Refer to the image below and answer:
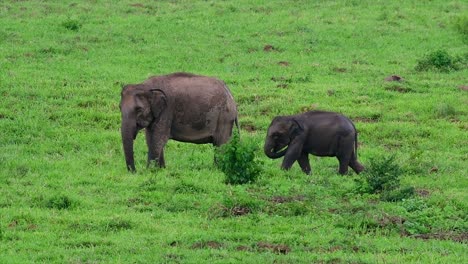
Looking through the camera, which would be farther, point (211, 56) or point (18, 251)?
point (211, 56)

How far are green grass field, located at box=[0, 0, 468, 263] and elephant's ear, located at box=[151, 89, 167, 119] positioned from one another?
2.92 feet

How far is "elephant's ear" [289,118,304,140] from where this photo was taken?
17547 mm

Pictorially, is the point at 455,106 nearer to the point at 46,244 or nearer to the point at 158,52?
the point at 158,52

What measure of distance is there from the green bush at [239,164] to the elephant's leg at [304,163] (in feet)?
5.81

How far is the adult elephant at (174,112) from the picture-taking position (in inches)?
669

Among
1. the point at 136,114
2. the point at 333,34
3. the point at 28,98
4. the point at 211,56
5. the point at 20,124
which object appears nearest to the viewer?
the point at 136,114

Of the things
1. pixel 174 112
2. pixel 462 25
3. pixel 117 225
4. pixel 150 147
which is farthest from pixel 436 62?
pixel 117 225

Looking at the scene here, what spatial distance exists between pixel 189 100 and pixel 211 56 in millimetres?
9684

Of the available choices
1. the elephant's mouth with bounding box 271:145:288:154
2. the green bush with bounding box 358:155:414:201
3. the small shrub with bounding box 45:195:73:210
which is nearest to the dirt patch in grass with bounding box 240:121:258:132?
the elephant's mouth with bounding box 271:145:288:154

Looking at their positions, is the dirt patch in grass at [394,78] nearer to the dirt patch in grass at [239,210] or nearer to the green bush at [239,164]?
the green bush at [239,164]

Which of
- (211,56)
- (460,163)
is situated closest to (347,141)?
(460,163)

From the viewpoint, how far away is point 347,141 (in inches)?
690

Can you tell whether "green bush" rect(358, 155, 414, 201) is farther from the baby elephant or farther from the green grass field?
the baby elephant

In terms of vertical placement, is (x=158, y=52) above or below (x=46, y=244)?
below
